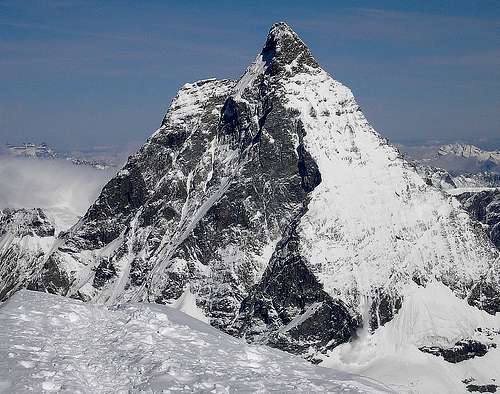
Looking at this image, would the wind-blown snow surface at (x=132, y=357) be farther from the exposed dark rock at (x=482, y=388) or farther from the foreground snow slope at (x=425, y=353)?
the exposed dark rock at (x=482, y=388)

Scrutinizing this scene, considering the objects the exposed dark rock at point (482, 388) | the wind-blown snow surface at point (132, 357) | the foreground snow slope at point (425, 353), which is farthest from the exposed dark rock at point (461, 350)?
the wind-blown snow surface at point (132, 357)

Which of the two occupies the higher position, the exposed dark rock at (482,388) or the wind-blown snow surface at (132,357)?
the wind-blown snow surface at (132,357)

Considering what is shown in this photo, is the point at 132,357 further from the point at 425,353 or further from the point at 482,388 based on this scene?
the point at 425,353

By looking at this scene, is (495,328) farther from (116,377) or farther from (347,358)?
(116,377)

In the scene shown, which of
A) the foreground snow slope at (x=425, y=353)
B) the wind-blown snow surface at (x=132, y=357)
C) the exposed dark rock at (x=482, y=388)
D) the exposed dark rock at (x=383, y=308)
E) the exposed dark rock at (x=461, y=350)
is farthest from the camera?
the exposed dark rock at (x=383, y=308)

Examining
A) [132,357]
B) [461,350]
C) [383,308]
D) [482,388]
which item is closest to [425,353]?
[461,350]

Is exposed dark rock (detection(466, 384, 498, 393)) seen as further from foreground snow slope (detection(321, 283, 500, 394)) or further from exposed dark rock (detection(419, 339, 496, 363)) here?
exposed dark rock (detection(419, 339, 496, 363))

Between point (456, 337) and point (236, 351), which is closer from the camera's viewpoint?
point (236, 351)

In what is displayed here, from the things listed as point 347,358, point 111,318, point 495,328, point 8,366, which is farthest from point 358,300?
point 8,366
